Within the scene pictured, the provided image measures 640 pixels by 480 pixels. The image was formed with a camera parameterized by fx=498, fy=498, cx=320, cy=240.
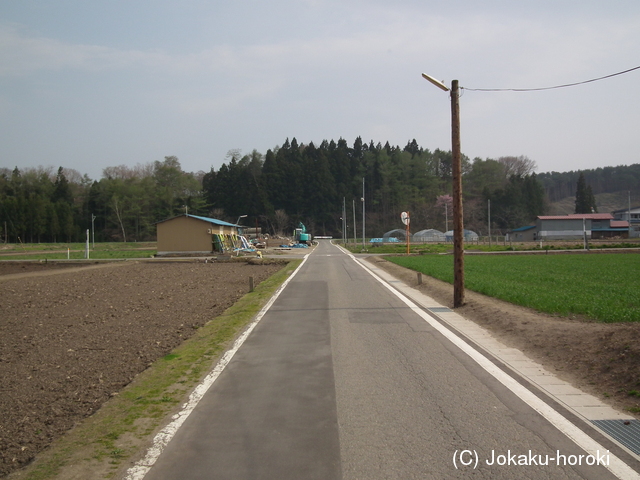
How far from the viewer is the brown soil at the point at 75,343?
5967mm

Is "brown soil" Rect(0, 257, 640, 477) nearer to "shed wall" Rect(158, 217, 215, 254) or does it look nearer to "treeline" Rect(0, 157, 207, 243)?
"shed wall" Rect(158, 217, 215, 254)

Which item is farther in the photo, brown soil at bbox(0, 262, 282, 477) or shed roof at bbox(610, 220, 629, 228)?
shed roof at bbox(610, 220, 629, 228)

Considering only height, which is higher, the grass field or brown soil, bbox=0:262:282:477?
the grass field

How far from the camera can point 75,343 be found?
1041 cm

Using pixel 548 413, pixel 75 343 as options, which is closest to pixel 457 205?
pixel 548 413

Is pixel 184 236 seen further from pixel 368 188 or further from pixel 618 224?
pixel 368 188

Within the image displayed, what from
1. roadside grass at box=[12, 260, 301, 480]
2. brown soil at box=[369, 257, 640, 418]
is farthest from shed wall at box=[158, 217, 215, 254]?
roadside grass at box=[12, 260, 301, 480]

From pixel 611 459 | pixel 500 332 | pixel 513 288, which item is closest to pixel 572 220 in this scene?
pixel 513 288

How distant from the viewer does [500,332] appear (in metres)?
10.6

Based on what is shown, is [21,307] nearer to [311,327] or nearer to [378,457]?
[311,327]

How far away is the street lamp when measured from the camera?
14.4 metres

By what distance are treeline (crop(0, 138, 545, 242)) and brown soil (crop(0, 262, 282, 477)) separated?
83.6 metres

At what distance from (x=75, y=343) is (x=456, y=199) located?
10.8 m

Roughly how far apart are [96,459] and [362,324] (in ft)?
24.4
